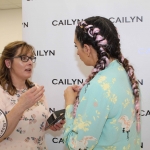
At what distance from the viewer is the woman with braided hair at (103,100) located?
0.86 metres

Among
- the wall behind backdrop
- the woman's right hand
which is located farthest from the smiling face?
the wall behind backdrop

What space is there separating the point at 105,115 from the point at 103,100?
0.18 ft

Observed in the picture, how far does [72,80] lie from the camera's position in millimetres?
1842

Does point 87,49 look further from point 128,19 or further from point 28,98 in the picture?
point 128,19

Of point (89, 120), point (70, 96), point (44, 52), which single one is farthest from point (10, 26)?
point (89, 120)

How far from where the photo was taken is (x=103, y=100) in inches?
33.5

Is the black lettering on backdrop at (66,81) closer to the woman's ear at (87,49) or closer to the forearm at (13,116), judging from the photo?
the forearm at (13,116)

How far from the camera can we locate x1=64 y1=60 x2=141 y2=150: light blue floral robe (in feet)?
2.81

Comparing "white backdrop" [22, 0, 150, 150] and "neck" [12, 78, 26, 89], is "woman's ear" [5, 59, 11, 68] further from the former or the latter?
"white backdrop" [22, 0, 150, 150]

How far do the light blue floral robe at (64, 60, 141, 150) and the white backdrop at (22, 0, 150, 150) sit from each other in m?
0.83

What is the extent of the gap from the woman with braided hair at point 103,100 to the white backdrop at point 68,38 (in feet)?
2.53

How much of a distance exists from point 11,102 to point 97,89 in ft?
2.44

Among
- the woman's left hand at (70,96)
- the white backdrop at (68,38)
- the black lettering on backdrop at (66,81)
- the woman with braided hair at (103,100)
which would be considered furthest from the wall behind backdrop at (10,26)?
the woman with braided hair at (103,100)

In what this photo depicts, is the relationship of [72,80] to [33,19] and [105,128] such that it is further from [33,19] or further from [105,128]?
[105,128]
